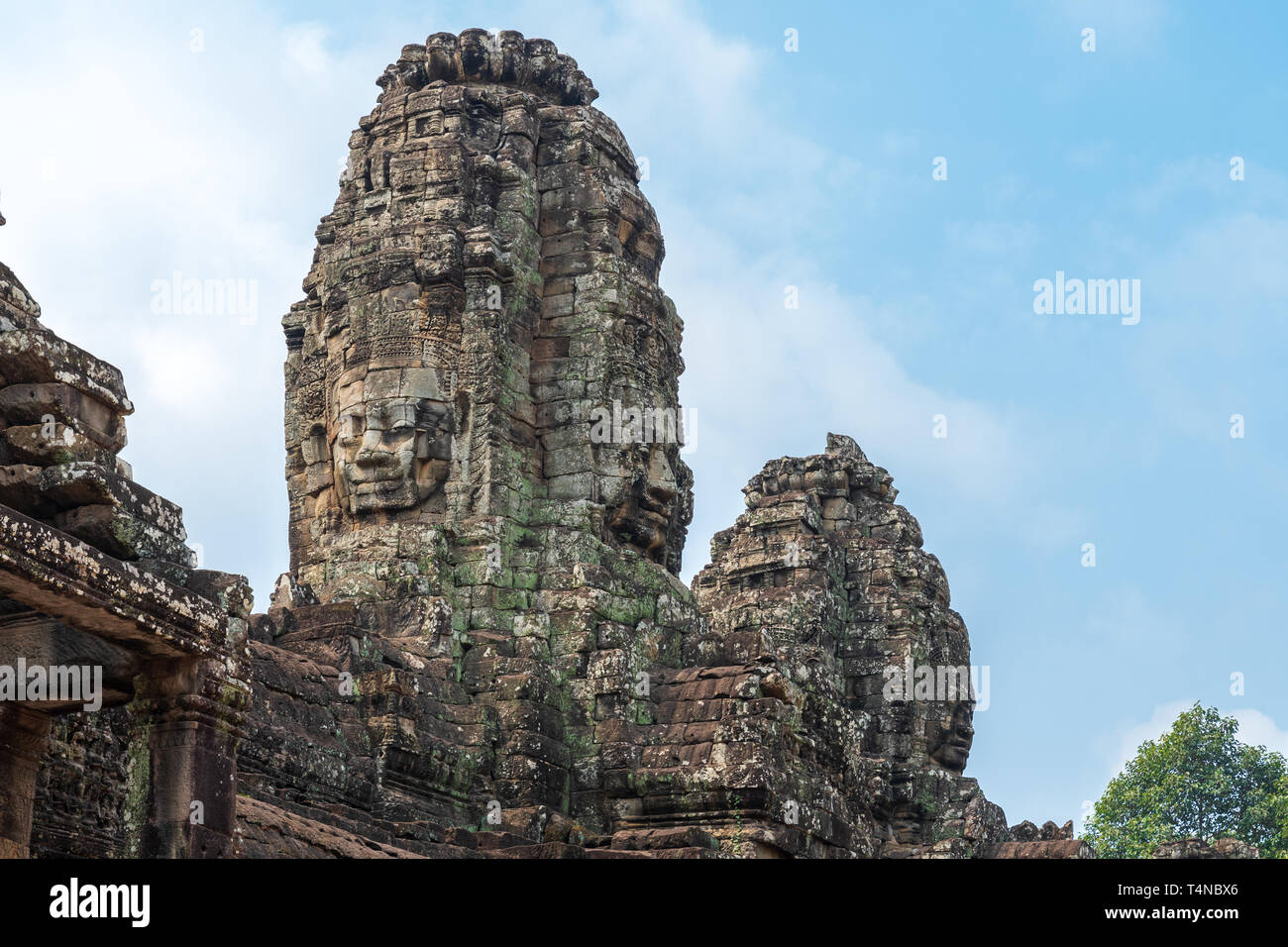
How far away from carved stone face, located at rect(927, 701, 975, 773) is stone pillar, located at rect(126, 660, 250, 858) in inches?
817

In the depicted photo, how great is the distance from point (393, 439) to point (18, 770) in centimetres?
931

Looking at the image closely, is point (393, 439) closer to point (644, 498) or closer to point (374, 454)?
point (374, 454)

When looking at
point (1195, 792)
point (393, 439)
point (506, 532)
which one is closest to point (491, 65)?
point (393, 439)

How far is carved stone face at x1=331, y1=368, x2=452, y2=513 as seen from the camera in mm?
22016

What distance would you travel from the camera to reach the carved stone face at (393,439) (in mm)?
22016

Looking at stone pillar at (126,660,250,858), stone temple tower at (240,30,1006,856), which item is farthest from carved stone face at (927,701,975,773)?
stone pillar at (126,660,250,858)

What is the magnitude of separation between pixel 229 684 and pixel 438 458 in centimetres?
938

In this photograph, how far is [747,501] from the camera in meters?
34.3

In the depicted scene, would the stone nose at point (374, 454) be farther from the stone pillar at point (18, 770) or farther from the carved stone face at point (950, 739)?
the carved stone face at point (950, 739)

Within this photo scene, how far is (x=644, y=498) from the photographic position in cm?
2302

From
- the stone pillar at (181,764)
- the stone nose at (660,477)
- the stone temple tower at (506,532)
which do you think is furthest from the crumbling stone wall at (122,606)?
the stone nose at (660,477)

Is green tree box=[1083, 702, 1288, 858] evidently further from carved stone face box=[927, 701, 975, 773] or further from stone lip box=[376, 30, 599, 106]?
stone lip box=[376, 30, 599, 106]

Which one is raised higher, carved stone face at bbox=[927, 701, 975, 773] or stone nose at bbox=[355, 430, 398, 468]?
stone nose at bbox=[355, 430, 398, 468]
